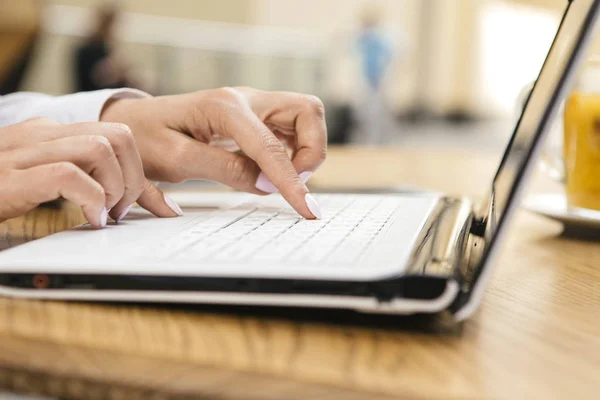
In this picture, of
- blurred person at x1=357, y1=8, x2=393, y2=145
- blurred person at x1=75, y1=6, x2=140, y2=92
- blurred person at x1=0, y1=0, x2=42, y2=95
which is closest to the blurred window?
blurred person at x1=357, y1=8, x2=393, y2=145

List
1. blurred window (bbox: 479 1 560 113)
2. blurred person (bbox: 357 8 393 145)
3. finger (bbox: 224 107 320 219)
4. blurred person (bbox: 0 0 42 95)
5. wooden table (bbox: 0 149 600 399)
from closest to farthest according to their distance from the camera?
1. wooden table (bbox: 0 149 600 399)
2. finger (bbox: 224 107 320 219)
3. blurred person (bbox: 0 0 42 95)
4. blurred person (bbox: 357 8 393 145)
5. blurred window (bbox: 479 1 560 113)

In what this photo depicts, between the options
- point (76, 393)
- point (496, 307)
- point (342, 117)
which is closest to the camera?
point (76, 393)

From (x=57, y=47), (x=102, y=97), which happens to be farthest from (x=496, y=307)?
(x=57, y=47)

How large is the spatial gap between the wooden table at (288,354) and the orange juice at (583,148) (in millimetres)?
256

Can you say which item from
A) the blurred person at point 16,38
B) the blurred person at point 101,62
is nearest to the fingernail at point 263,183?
the blurred person at point 16,38

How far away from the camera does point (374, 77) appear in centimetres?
568

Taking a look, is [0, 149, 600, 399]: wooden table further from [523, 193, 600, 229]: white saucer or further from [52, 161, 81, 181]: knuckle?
[523, 193, 600, 229]: white saucer

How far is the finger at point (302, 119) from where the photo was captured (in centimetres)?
59

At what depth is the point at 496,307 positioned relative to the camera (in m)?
0.38

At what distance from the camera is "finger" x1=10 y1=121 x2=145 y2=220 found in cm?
44

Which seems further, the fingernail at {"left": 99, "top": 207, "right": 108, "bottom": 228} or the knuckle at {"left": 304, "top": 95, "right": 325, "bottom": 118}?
the knuckle at {"left": 304, "top": 95, "right": 325, "bottom": 118}

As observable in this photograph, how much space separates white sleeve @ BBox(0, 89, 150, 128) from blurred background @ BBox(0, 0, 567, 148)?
33.5 inches

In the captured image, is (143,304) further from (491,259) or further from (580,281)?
(580,281)

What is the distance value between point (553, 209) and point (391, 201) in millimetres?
185
